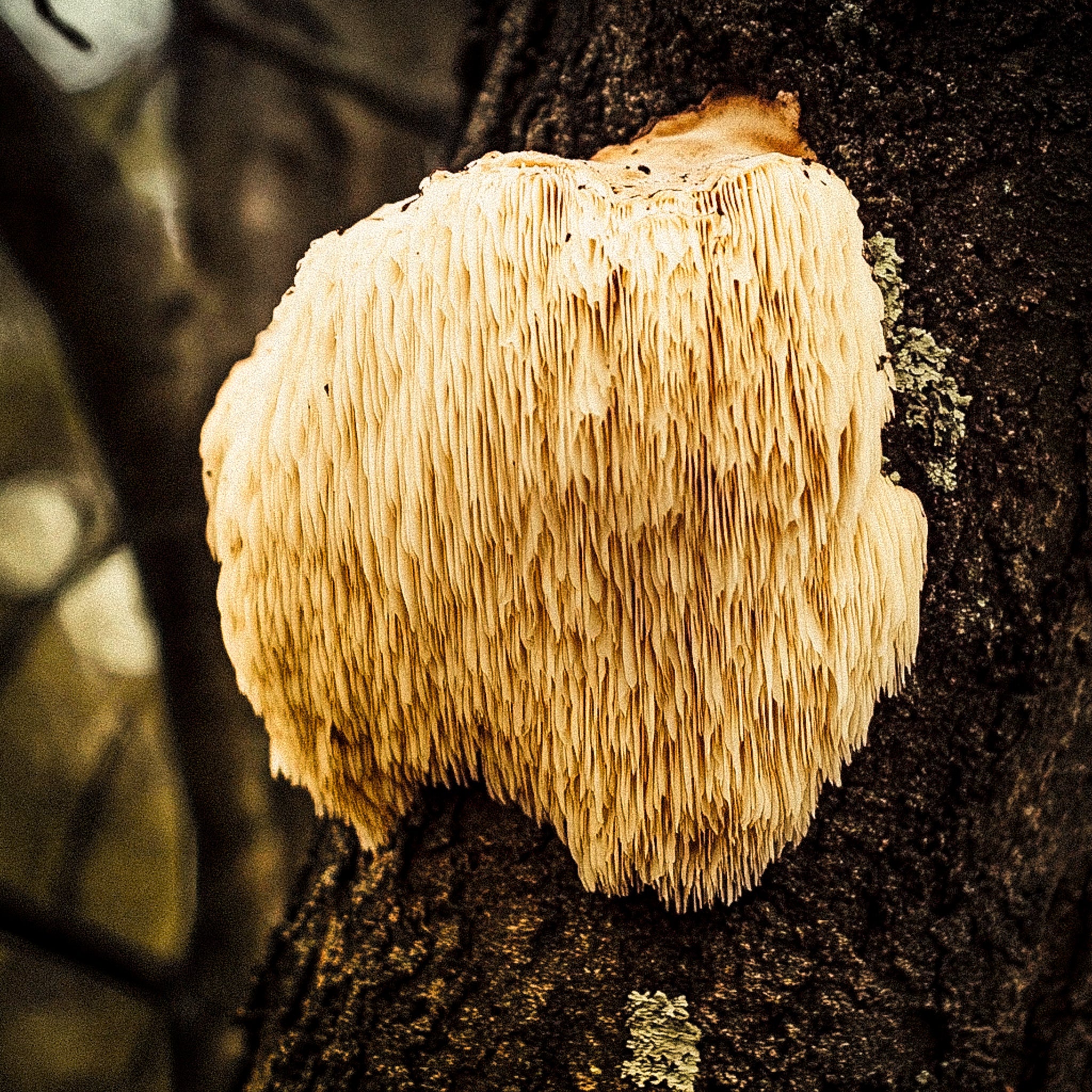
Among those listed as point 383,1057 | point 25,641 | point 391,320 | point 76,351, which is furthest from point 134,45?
point 383,1057

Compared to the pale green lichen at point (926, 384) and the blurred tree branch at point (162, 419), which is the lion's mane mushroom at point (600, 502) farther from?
the blurred tree branch at point (162, 419)

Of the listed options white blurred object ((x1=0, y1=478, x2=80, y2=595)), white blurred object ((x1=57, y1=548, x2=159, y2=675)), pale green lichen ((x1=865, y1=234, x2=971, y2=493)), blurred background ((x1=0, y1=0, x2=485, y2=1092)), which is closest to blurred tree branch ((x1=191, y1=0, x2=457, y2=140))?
blurred background ((x1=0, y1=0, x2=485, y2=1092))

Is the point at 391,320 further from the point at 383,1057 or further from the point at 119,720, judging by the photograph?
the point at 119,720

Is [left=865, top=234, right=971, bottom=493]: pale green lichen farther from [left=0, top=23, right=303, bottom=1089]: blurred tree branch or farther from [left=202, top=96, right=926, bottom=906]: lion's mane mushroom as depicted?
[left=0, top=23, right=303, bottom=1089]: blurred tree branch

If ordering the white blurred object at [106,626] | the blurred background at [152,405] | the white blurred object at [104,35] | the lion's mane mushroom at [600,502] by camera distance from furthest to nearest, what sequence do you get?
the white blurred object at [106,626] < the white blurred object at [104,35] < the blurred background at [152,405] < the lion's mane mushroom at [600,502]

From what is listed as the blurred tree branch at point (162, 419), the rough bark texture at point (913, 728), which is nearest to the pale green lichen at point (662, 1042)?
the rough bark texture at point (913, 728)

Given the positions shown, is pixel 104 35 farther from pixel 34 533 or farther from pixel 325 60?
pixel 34 533

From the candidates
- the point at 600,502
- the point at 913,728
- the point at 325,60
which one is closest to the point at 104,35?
the point at 325,60
